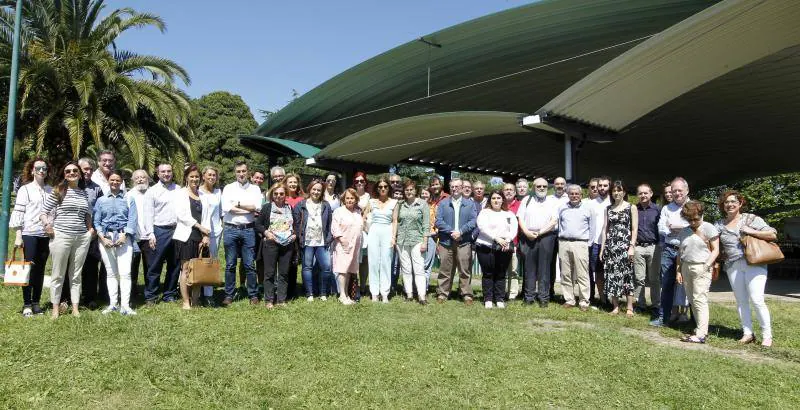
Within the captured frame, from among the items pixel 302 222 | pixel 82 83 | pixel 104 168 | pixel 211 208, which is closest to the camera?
pixel 104 168

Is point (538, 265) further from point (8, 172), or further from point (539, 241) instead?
point (8, 172)

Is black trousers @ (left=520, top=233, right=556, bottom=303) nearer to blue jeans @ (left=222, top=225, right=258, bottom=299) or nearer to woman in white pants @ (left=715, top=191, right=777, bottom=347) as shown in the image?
woman in white pants @ (left=715, top=191, right=777, bottom=347)

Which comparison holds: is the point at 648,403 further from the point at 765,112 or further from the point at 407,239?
the point at 765,112

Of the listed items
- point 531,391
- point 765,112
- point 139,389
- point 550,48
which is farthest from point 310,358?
point 765,112

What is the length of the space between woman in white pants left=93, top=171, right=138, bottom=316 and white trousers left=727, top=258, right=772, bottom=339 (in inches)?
246

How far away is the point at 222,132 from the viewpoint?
117 ft

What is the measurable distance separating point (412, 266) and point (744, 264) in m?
3.88

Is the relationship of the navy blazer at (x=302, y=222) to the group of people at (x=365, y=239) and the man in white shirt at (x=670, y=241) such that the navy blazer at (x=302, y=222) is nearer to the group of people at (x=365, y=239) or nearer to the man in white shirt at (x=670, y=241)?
the group of people at (x=365, y=239)

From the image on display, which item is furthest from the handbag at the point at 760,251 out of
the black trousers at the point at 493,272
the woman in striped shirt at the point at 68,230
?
the woman in striped shirt at the point at 68,230

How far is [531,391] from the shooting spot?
3.94 metres

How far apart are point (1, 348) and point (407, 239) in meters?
4.64

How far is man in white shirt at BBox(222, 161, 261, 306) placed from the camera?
700cm

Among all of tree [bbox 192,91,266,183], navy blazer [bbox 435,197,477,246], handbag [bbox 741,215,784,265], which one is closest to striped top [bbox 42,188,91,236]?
navy blazer [bbox 435,197,477,246]

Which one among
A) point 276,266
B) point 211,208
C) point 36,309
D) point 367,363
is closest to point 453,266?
point 276,266
